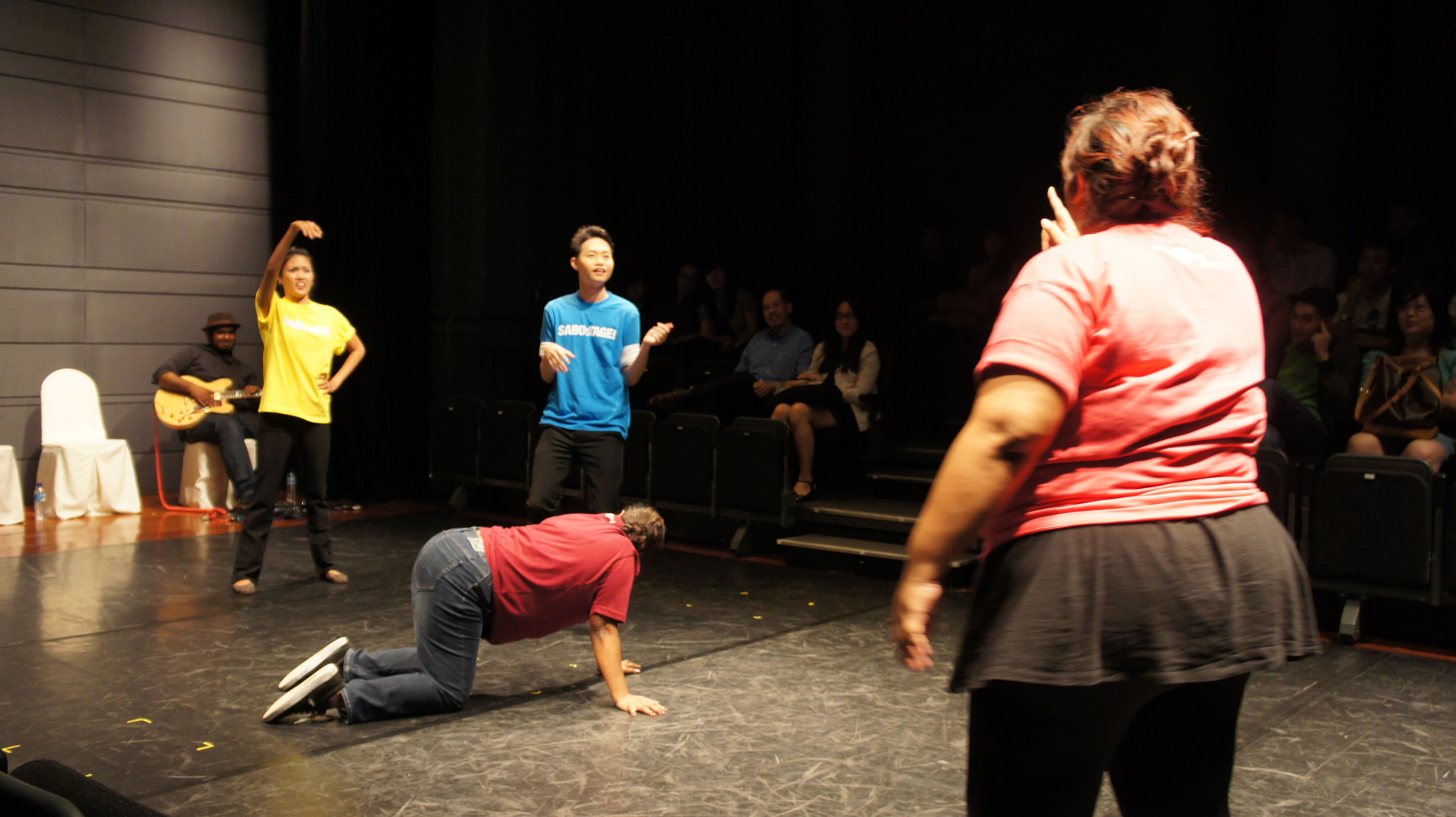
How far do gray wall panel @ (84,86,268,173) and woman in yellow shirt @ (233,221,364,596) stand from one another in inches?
166

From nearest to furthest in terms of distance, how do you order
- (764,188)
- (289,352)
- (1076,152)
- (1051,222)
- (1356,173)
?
(1076,152), (1051,222), (289,352), (1356,173), (764,188)

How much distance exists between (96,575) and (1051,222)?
18.3 feet

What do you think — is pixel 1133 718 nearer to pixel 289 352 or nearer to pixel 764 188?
pixel 289 352

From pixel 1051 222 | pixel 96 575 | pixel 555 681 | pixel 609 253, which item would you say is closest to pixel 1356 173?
pixel 609 253

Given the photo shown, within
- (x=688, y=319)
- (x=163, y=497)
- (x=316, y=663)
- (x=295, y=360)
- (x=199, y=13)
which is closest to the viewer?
(x=316, y=663)

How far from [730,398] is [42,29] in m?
5.51

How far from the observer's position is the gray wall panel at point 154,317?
8477 mm

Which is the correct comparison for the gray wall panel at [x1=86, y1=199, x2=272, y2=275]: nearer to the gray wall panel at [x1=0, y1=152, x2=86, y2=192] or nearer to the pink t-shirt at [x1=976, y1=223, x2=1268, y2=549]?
the gray wall panel at [x1=0, y1=152, x2=86, y2=192]

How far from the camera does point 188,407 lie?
26.2 feet

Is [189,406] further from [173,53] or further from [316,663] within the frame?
[316,663]

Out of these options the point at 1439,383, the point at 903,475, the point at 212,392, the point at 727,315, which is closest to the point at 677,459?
the point at 903,475

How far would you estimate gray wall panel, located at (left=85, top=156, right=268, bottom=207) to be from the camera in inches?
335

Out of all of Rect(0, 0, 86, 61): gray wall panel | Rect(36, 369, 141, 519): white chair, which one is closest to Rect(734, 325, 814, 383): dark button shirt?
Rect(36, 369, 141, 519): white chair

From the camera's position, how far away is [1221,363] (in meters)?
1.51
